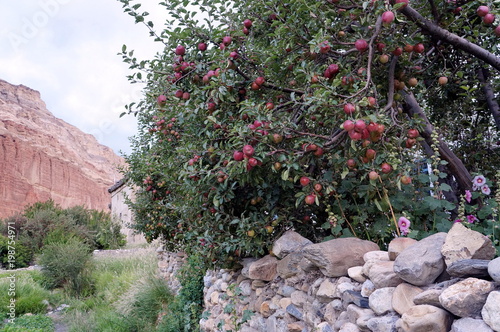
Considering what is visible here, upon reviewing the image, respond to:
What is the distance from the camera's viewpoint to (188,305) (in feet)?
14.9

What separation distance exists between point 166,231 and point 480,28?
5740mm

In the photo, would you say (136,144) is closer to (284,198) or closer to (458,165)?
(284,198)

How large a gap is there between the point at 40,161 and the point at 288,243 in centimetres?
3418

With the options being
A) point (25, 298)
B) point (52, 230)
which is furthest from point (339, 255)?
point (52, 230)

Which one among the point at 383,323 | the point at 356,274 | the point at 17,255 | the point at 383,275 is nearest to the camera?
the point at 383,323

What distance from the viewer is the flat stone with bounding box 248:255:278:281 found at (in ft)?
9.50

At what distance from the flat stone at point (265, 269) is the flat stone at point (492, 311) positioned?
5.86ft

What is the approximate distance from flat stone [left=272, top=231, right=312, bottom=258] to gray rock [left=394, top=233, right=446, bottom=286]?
1.07 meters

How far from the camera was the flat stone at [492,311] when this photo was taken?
3.88ft

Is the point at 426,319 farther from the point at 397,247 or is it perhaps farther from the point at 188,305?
the point at 188,305

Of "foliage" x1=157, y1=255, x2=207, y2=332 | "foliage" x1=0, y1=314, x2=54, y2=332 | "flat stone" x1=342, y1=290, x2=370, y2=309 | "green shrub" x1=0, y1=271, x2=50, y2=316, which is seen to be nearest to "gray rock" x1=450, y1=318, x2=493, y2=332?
"flat stone" x1=342, y1=290, x2=370, y2=309

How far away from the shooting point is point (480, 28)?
3.10 m

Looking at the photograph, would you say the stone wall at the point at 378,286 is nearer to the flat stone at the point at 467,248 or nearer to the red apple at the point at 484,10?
the flat stone at the point at 467,248

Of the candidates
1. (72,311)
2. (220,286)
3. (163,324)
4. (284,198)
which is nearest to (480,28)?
(284,198)
